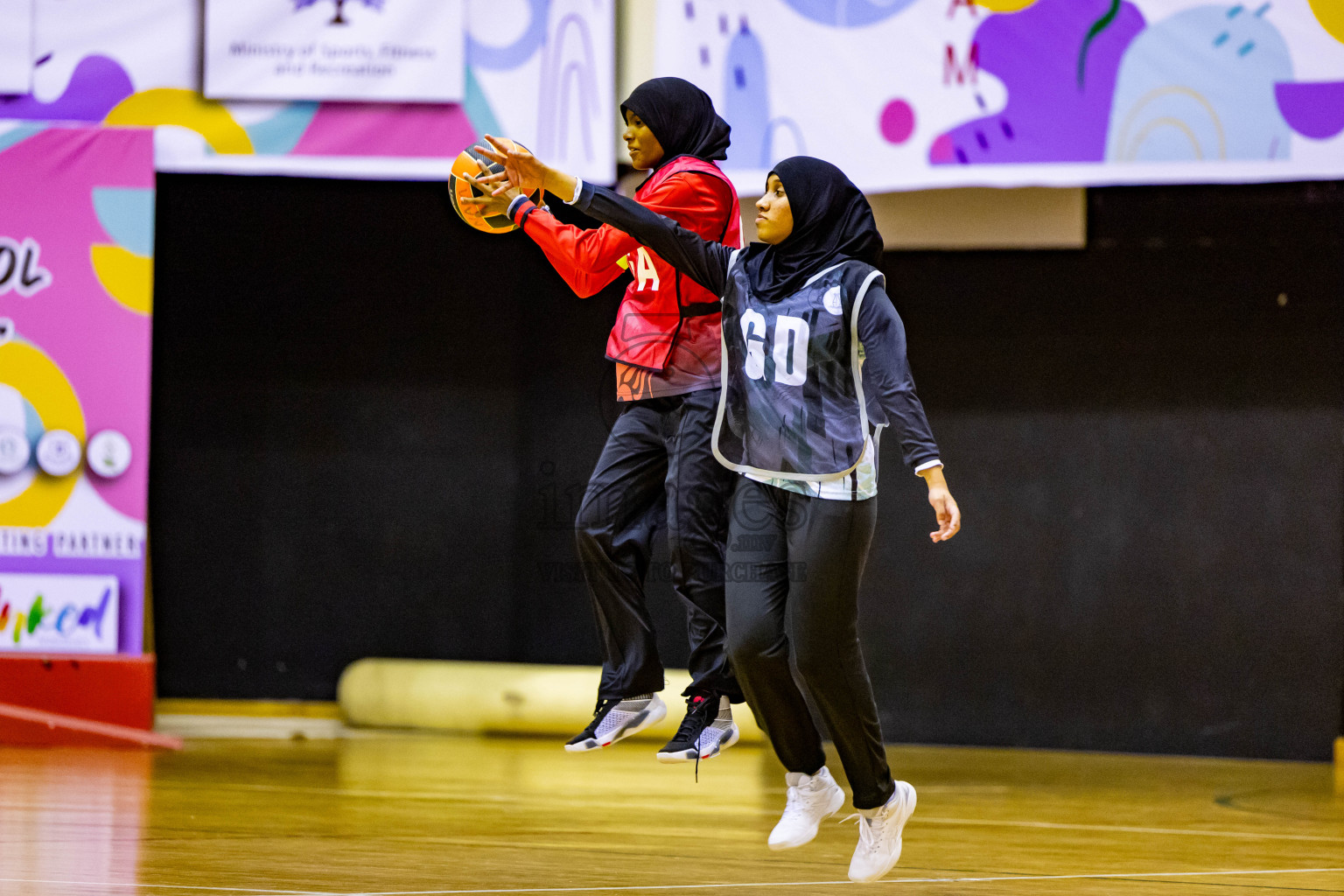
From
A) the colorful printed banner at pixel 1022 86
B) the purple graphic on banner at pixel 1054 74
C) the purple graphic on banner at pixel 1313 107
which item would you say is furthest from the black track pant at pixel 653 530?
the purple graphic on banner at pixel 1313 107

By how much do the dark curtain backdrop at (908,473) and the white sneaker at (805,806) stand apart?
2.64 metres

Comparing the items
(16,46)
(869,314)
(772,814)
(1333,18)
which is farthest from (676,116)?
(16,46)

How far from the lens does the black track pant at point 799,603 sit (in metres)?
2.78

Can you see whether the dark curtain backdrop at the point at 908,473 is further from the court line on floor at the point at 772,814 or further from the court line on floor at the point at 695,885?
the court line on floor at the point at 695,885

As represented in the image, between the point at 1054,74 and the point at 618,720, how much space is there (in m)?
3.05

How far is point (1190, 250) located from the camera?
571cm

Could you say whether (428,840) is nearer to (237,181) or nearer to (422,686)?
(422,686)

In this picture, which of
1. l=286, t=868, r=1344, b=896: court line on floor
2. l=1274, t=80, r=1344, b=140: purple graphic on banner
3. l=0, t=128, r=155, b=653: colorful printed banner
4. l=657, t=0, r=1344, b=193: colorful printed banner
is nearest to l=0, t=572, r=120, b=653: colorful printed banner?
l=0, t=128, r=155, b=653: colorful printed banner

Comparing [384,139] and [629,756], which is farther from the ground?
[384,139]

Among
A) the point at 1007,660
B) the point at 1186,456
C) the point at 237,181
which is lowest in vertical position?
the point at 1007,660

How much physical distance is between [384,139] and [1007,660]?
327 cm

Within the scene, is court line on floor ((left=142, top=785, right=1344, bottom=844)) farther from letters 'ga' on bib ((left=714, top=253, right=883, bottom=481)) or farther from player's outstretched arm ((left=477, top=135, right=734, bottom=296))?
player's outstretched arm ((left=477, top=135, right=734, bottom=296))

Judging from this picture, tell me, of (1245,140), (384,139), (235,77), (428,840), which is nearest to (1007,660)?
(1245,140)

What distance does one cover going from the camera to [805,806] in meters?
3.02
